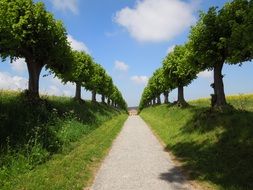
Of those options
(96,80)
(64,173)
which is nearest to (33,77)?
(64,173)

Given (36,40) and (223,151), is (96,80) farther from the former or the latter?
(223,151)

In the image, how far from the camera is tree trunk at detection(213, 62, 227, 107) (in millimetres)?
26422

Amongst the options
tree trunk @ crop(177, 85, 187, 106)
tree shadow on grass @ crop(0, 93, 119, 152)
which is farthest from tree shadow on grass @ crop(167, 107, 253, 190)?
tree trunk @ crop(177, 85, 187, 106)

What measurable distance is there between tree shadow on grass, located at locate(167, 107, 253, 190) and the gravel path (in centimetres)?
91

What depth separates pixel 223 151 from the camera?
16750mm

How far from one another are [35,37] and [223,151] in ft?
54.5

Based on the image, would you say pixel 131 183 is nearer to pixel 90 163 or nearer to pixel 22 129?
pixel 90 163

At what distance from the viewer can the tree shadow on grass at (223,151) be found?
508 inches

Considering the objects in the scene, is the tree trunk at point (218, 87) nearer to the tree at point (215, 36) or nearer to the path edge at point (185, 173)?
the tree at point (215, 36)

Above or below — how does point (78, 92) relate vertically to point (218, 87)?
above

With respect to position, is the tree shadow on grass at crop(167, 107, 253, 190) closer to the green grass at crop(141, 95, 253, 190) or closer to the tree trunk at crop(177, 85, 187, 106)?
the green grass at crop(141, 95, 253, 190)

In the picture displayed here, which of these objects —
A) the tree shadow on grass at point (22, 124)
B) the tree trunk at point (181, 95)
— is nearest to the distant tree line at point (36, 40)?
the tree shadow on grass at point (22, 124)

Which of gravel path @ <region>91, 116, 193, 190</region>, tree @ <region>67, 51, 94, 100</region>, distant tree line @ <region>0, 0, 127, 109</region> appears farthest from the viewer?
tree @ <region>67, 51, 94, 100</region>

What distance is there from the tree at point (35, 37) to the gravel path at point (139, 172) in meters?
10.9
